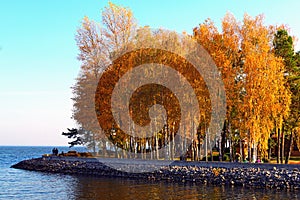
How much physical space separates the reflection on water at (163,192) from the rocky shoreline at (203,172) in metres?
1.74

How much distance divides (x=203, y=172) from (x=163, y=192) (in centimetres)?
734

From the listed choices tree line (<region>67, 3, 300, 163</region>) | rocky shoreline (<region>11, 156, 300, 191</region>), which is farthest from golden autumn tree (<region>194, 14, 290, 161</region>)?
rocky shoreline (<region>11, 156, 300, 191</region>)

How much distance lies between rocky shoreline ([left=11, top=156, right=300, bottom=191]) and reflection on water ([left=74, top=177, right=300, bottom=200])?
5.69 ft

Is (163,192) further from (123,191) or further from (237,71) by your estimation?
(237,71)

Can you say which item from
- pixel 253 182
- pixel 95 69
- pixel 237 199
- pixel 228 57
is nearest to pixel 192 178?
pixel 253 182

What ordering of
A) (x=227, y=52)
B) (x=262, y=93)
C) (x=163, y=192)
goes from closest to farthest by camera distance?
(x=163, y=192) → (x=262, y=93) → (x=227, y=52)

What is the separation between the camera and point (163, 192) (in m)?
30.7

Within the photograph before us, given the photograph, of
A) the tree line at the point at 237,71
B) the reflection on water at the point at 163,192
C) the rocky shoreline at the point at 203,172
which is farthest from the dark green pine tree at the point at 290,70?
the reflection on water at the point at 163,192

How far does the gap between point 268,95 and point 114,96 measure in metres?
17.5

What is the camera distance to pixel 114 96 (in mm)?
44719

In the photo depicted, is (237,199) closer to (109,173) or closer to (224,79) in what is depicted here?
(224,79)

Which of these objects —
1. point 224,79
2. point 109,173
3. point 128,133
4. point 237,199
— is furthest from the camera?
point 128,133

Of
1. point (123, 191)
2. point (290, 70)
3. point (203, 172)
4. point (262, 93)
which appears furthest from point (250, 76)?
point (123, 191)

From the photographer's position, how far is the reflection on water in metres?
28.5
